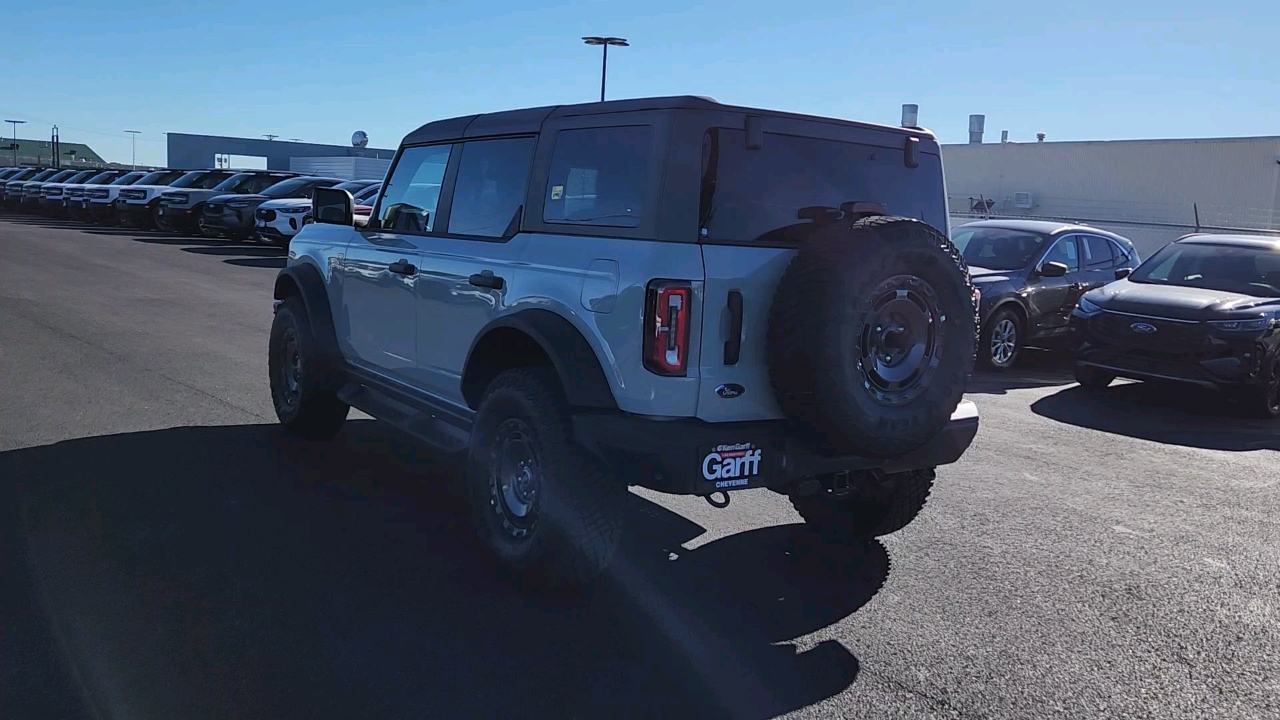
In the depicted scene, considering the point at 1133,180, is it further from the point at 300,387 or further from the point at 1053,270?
the point at 300,387

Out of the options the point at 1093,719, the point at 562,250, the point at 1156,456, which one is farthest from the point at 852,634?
the point at 1156,456

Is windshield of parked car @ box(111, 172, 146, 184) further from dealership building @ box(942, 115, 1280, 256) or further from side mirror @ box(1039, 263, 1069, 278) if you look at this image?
side mirror @ box(1039, 263, 1069, 278)

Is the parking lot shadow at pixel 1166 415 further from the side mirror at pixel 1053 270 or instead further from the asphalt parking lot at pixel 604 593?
the side mirror at pixel 1053 270

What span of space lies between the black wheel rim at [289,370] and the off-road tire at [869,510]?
3.21m

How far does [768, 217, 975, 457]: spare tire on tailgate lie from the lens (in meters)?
4.19

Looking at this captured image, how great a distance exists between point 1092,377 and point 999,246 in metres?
2.67

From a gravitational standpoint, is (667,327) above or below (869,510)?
above

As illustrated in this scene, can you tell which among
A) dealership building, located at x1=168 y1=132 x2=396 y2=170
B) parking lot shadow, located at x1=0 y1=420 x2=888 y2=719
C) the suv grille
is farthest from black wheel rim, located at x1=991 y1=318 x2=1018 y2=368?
dealership building, located at x1=168 y1=132 x2=396 y2=170

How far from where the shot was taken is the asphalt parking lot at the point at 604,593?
386 cm

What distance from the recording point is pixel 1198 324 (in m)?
9.58

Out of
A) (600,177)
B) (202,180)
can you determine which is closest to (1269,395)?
(600,177)

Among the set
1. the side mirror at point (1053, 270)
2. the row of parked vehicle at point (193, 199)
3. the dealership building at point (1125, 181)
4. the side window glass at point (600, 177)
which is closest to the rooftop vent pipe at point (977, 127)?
the dealership building at point (1125, 181)

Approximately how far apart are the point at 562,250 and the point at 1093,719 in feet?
8.66

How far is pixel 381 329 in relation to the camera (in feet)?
20.6
